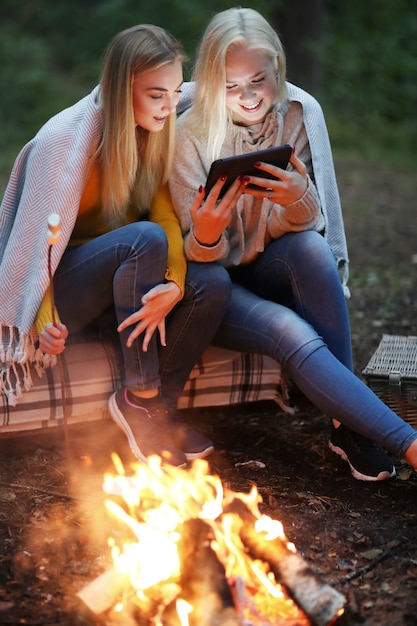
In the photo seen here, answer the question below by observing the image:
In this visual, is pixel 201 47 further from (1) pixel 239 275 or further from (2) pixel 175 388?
(2) pixel 175 388

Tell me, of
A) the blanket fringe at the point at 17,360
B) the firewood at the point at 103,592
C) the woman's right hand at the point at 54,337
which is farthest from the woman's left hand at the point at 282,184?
the firewood at the point at 103,592

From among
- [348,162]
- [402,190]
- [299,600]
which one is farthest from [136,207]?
[348,162]

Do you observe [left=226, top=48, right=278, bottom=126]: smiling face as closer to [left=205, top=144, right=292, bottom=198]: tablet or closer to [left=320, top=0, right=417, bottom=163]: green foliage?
[left=205, top=144, right=292, bottom=198]: tablet

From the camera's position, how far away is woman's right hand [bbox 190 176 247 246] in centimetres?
241

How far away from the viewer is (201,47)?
8.43ft

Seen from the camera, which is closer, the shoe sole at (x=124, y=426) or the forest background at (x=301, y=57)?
the shoe sole at (x=124, y=426)

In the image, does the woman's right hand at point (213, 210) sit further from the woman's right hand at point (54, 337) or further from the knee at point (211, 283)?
the woman's right hand at point (54, 337)

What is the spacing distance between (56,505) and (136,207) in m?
0.98

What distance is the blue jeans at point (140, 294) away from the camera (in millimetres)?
2406

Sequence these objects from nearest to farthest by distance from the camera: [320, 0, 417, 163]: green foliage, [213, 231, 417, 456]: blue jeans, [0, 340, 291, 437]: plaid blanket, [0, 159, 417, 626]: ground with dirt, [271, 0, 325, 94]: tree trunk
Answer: [0, 159, 417, 626]: ground with dirt → [213, 231, 417, 456]: blue jeans → [0, 340, 291, 437]: plaid blanket → [271, 0, 325, 94]: tree trunk → [320, 0, 417, 163]: green foliage

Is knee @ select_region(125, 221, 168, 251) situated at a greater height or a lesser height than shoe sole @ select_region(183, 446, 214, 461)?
greater

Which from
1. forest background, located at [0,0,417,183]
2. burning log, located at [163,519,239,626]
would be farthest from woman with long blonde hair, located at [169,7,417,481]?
forest background, located at [0,0,417,183]

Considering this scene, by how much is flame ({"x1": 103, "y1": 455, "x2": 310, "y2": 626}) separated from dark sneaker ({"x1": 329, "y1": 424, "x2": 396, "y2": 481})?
462 mm

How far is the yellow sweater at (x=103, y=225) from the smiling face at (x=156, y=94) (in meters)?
0.23
